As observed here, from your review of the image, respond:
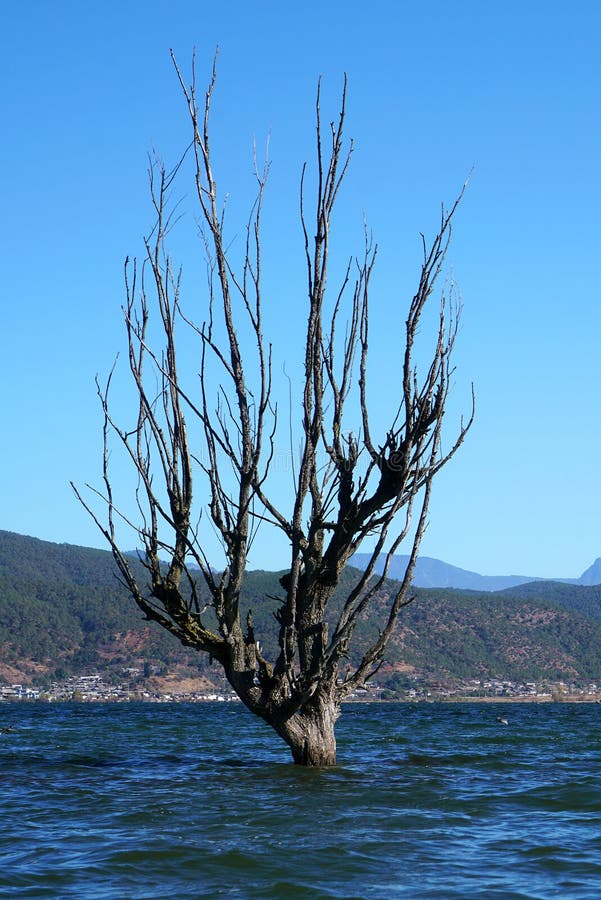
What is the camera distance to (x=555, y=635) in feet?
358

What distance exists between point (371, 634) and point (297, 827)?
285 ft

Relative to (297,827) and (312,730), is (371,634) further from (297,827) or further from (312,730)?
(297,827)

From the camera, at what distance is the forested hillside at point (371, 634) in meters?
96.1

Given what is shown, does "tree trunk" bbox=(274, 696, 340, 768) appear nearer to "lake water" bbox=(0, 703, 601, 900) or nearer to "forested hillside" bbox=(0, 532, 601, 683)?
"lake water" bbox=(0, 703, 601, 900)

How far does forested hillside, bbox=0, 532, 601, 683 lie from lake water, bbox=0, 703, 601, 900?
2928 inches

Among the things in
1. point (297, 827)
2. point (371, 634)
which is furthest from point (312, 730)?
point (371, 634)

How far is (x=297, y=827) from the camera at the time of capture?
32.8 ft

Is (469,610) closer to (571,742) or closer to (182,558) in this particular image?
(571,742)

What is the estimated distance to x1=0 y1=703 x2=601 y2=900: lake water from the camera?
8.02 metres

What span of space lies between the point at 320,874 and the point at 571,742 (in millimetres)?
15772

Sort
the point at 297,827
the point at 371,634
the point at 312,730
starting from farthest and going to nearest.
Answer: the point at 371,634
the point at 312,730
the point at 297,827

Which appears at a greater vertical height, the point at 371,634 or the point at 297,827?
the point at 371,634

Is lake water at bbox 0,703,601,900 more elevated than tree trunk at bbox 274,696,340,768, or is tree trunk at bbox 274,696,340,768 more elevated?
tree trunk at bbox 274,696,340,768

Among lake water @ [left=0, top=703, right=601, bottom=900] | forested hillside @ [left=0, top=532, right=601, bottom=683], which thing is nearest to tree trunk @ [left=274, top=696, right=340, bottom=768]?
lake water @ [left=0, top=703, right=601, bottom=900]
